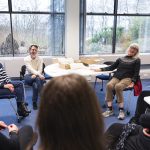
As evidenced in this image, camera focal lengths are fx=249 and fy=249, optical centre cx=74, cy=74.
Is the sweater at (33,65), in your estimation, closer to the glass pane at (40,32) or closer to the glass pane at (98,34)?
the glass pane at (40,32)

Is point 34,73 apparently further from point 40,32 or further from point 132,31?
point 132,31

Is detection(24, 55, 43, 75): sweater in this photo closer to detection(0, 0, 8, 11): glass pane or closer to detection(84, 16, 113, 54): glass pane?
detection(0, 0, 8, 11): glass pane

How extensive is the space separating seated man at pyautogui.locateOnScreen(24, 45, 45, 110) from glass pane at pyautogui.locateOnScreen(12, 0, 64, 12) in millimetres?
1230

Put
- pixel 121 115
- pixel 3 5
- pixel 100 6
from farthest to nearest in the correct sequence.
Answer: pixel 100 6, pixel 3 5, pixel 121 115

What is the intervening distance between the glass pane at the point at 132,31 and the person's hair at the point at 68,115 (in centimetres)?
505

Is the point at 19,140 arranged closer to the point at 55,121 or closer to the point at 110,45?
the point at 55,121

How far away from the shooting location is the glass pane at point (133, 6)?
18.1 ft

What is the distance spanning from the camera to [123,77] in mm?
3896

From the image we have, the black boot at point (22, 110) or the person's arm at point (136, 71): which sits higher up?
Result: the person's arm at point (136, 71)

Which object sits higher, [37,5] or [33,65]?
[37,5]

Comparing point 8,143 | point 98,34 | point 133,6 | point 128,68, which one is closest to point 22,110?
point 128,68

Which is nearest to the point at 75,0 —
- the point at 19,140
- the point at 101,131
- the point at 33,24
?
the point at 33,24

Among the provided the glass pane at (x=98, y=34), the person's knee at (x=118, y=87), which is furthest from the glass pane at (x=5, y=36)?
the person's knee at (x=118, y=87)

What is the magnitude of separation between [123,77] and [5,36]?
2610mm
